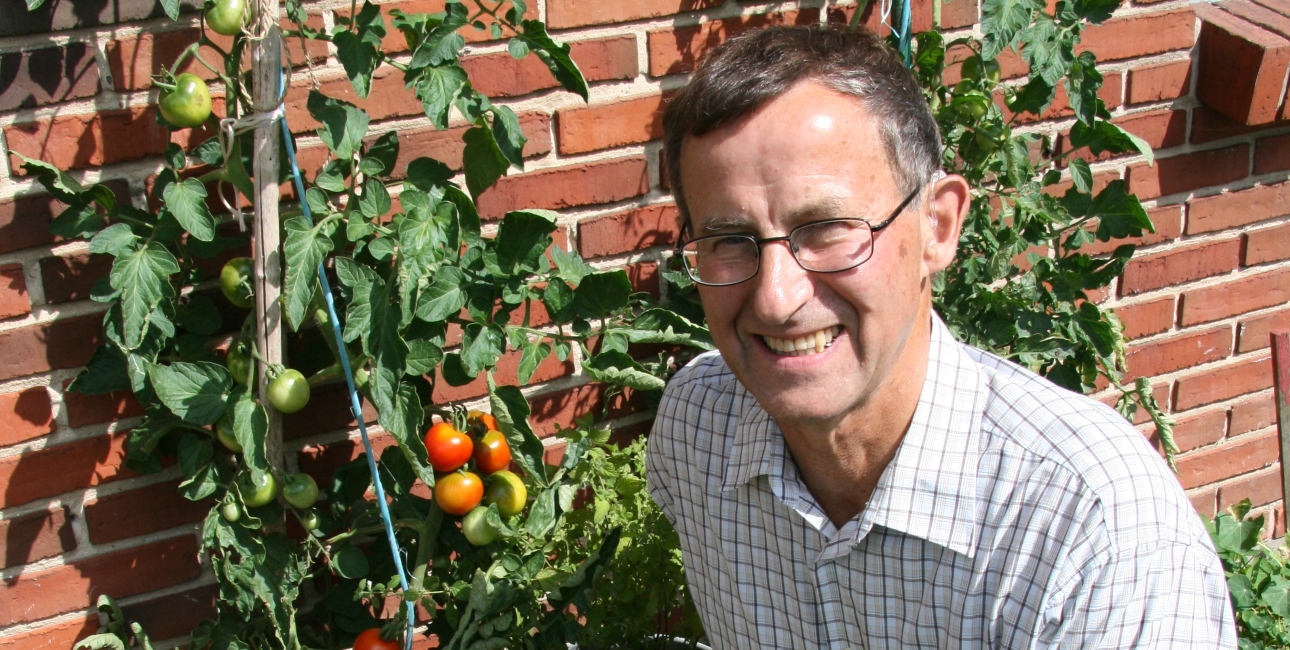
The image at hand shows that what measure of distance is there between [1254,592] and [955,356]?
44.7 inches

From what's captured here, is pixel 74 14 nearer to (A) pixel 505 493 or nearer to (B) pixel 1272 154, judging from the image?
(A) pixel 505 493


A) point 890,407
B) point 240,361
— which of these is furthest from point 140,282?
point 890,407

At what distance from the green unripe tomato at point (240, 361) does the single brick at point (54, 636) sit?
56 cm

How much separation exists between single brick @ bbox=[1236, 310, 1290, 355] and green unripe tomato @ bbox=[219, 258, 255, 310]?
2309 millimetres

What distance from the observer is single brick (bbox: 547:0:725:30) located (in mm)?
1843

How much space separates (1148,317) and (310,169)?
1.91 m

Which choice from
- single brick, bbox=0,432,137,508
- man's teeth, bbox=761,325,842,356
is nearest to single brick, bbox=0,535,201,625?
single brick, bbox=0,432,137,508

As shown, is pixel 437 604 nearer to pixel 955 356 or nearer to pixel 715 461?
pixel 715 461

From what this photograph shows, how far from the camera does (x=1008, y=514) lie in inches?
49.7

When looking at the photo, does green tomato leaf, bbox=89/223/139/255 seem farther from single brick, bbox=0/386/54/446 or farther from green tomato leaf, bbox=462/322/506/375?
green tomato leaf, bbox=462/322/506/375

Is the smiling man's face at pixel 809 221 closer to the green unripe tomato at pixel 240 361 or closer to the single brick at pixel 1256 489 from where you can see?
the green unripe tomato at pixel 240 361

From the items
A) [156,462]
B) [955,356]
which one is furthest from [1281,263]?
[156,462]

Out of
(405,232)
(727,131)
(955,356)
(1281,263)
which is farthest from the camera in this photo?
(1281,263)

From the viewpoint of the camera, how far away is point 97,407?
173 cm
